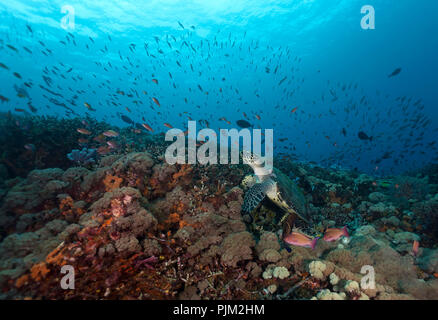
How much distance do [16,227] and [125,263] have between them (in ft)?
9.05

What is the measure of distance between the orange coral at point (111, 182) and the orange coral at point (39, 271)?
7.60 ft

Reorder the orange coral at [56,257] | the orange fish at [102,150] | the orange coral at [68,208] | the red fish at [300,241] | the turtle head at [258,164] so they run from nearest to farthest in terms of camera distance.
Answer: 1. the orange coral at [56,257]
2. the red fish at [300,241]
3. the orange coral at [68,208]
4. the turtle head at [258,164]
5. the orange fish at [102,150]

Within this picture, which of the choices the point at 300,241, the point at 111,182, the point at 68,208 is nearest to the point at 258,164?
the point at 300,241

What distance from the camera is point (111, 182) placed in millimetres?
5262

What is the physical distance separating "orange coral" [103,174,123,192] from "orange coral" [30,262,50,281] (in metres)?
2.32

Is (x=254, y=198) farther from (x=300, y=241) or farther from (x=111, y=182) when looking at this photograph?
(x=111, y=182)

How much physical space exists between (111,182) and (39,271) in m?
2.58

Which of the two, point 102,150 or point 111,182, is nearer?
point 111,182

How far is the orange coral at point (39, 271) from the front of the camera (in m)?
2.89

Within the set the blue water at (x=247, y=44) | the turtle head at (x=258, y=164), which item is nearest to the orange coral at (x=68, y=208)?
the turtle head at (x=258, y=164)

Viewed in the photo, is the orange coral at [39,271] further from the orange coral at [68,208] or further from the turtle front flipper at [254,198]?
the turtle front flipper at [254,198]

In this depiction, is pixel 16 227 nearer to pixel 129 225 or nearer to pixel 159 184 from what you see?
pixel 129 225

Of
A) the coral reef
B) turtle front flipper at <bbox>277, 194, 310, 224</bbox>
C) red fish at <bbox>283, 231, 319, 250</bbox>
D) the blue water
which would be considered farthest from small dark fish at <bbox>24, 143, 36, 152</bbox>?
red fish at <bbox>283, 231, 319, 250</bbox>
